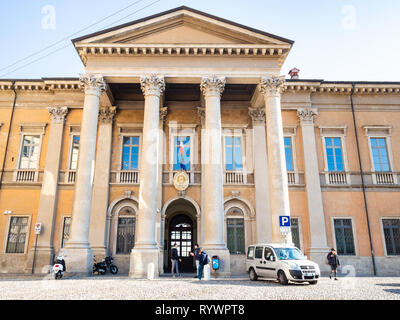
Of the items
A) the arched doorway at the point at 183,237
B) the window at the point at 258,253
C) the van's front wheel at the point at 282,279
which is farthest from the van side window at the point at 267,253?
the arched doorway at the point at 183,237

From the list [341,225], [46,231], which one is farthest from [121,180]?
[341,225]

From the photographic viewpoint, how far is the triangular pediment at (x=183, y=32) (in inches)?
697

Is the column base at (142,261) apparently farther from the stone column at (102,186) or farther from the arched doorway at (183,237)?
the arched doorway at (183,237)

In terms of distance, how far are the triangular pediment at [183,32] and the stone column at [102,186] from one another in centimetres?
497

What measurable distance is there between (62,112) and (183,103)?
8.15 metres

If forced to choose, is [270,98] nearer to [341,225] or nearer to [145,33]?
[145,33]

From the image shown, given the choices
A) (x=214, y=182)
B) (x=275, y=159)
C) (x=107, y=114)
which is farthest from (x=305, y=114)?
(x=107, y=114)

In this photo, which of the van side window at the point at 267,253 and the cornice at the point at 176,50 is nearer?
the van side window at the point at 267,253

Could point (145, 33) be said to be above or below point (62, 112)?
above

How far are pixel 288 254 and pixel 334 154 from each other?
34.9 ft
